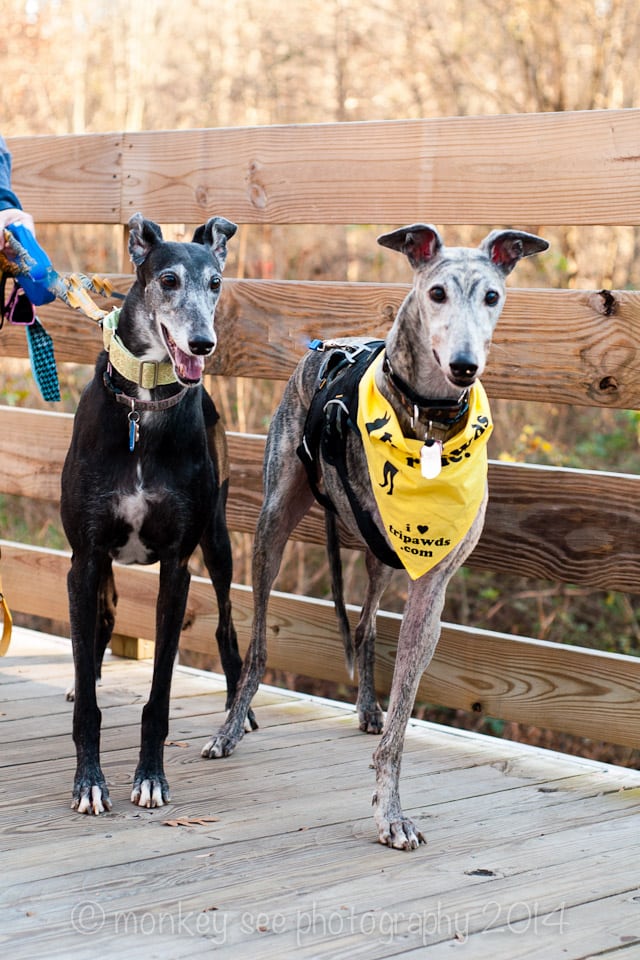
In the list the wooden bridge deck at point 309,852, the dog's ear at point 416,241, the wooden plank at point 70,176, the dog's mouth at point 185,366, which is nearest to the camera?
the wooden bridge deck at point 309,852

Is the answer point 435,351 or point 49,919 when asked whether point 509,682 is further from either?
point 49,919

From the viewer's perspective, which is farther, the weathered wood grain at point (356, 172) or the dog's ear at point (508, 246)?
the weathered wood grain at point (356, 172)

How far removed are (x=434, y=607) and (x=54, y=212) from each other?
2.46 metres

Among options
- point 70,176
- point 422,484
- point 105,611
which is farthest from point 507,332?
point 70,176

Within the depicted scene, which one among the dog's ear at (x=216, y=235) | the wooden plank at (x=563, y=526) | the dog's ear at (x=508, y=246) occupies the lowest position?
the wooden plank at (x=563, y=526)

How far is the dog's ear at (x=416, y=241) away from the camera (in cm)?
272

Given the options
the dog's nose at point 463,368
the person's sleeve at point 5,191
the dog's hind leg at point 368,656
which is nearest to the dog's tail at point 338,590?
the dog's hind leg at point 368,656

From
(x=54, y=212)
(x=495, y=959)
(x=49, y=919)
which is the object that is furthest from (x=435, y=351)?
(x=54, y=212)

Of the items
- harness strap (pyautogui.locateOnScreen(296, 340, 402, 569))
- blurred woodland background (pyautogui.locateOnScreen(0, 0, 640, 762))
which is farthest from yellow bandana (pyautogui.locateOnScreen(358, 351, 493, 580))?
blurred woodland background (pyautogui.locateOnScreen(0, 0, 640, 762))

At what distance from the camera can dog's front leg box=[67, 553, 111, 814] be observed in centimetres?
291

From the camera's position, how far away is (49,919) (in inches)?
88.5

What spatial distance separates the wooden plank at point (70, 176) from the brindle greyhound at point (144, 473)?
4.66 ft

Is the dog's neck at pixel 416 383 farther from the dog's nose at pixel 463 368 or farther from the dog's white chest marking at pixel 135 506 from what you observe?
the dog's white chest marking at pixel 135 506

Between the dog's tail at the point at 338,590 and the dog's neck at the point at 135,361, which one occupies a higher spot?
the dog's neck at the point at 135,361
